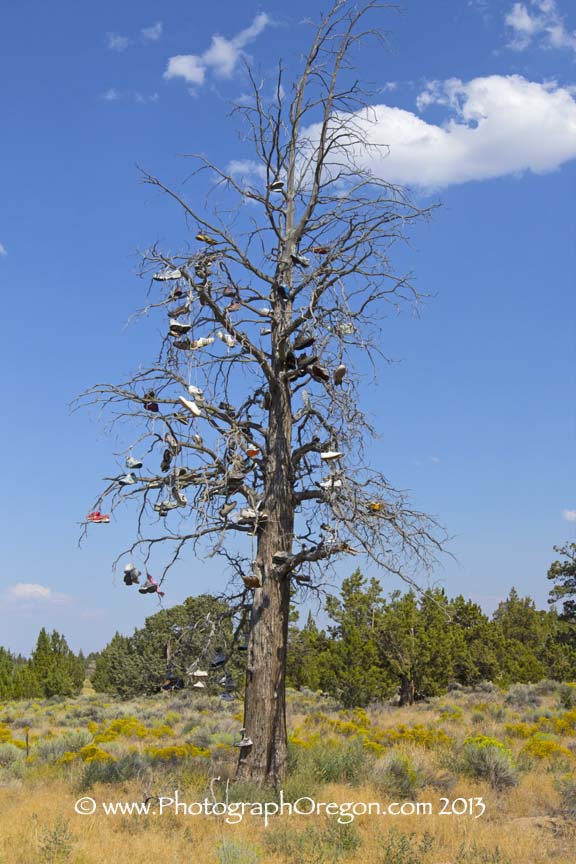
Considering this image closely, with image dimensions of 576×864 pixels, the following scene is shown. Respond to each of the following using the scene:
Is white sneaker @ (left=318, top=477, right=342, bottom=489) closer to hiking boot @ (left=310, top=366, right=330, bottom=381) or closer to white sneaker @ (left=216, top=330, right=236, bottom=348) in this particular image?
hiking boot @ (left=310, top=366, right=330, bottom=381)

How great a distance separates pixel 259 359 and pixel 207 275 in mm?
1303

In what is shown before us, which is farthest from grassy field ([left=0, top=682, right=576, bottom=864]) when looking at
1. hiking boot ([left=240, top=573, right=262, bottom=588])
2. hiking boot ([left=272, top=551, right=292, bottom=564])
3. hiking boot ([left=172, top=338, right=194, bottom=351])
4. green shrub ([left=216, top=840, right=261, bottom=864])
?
hiking boot ([left=172, top=338, right=194, bottom=351])

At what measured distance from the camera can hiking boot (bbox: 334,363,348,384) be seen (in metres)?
8.86

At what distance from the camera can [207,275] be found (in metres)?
9.52

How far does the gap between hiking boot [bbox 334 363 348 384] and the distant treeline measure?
36.6 ft

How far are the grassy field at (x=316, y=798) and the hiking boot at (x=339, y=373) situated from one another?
492cm

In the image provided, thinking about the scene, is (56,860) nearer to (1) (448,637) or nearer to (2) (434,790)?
(2) (434,790)

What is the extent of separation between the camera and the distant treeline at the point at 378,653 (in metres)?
24.2

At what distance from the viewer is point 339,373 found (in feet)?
29.4

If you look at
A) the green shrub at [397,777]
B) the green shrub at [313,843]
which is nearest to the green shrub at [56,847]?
the green shrub at [313,843]

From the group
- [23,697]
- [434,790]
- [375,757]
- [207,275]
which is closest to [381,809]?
[434,790]

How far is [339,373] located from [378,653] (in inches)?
728

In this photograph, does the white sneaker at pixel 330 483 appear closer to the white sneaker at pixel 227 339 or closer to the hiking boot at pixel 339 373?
the hiking boot at pixel 339 373

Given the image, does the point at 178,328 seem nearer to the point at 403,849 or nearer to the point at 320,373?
the point at 320,373
